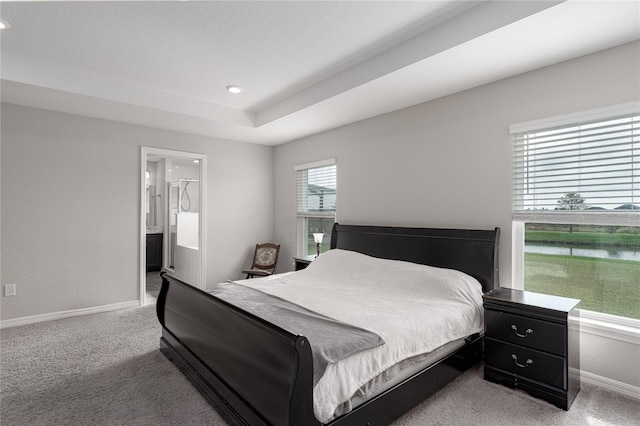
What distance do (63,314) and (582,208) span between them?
5.41 m

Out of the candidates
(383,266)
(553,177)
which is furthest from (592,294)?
(383,266)

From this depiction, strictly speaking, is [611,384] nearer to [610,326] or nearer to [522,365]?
[610,326]

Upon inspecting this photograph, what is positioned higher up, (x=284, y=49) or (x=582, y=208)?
(x=284, y=49)

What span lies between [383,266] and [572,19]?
7.67ft

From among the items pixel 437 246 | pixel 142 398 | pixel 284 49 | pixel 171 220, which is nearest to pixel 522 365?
pixel 437 246

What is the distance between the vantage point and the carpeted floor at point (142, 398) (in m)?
2.07

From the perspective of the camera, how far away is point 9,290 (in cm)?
366

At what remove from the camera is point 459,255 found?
312 cm

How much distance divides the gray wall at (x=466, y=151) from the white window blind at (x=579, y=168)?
0.40ft

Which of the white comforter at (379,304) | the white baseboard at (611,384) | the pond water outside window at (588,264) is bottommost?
the white baseboard at (611,384)

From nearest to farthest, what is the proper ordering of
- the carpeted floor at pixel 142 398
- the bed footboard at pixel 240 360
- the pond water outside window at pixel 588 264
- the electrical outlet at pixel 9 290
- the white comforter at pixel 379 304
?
the bed footboard at pixel 240 360 → the white comforter at pixel 379 304 → the carpeted floor at pixel 142 398 → the pond water outside window at pixel 588 264 → the electrical outlet at pixel 9 290

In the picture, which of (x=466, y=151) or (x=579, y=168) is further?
(x=466, y=151)

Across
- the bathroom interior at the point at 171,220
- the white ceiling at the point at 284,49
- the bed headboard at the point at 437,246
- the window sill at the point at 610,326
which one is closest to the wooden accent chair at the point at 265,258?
the bathroom interior at the point at 171,220

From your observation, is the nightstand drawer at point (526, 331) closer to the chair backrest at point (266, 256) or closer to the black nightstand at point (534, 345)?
the black nightstand at point (534, 345)
